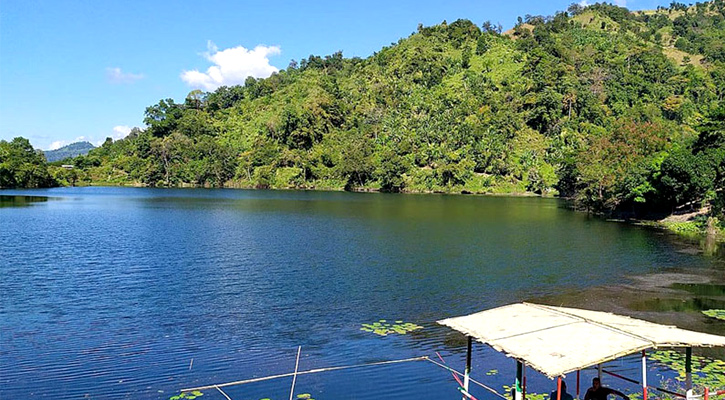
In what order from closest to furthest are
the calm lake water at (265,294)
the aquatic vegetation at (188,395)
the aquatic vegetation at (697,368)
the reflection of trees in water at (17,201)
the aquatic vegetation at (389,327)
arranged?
the aquatic vegetation at (188,395), the aquatic vegetation at (697,368), the calm lake water at (265,294), the aquatic vegetation at (389,327), the reflection of trees in water at (17,201)

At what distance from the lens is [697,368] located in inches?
688

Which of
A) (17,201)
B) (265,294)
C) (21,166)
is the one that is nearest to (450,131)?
(17,201)

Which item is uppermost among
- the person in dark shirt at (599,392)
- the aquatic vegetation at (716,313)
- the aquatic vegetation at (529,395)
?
the person in dark shirt at (599,392)

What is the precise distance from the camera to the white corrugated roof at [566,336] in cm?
1119

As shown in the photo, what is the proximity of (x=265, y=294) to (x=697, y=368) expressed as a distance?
2026cm

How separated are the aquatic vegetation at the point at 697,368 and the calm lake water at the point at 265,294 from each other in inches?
47.5

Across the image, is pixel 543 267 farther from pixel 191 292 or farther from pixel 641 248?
pixel 191 292

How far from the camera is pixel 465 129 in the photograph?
149625 mm

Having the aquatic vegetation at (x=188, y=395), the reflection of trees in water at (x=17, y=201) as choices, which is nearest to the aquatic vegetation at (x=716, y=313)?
the aquatic vegetation at (x=188, y=395)

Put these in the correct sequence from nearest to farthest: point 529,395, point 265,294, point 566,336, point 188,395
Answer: point 566,336
point 188,395
point 529,395
point 265,294

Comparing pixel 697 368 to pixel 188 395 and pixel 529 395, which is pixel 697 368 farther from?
pixel 188 395

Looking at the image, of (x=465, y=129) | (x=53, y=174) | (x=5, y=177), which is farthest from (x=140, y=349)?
(x=53, y=174)

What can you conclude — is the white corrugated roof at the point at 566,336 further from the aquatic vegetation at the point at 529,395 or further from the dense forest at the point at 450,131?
Answer: the dense forest at the point at 450,131

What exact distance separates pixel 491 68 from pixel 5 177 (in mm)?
160958
